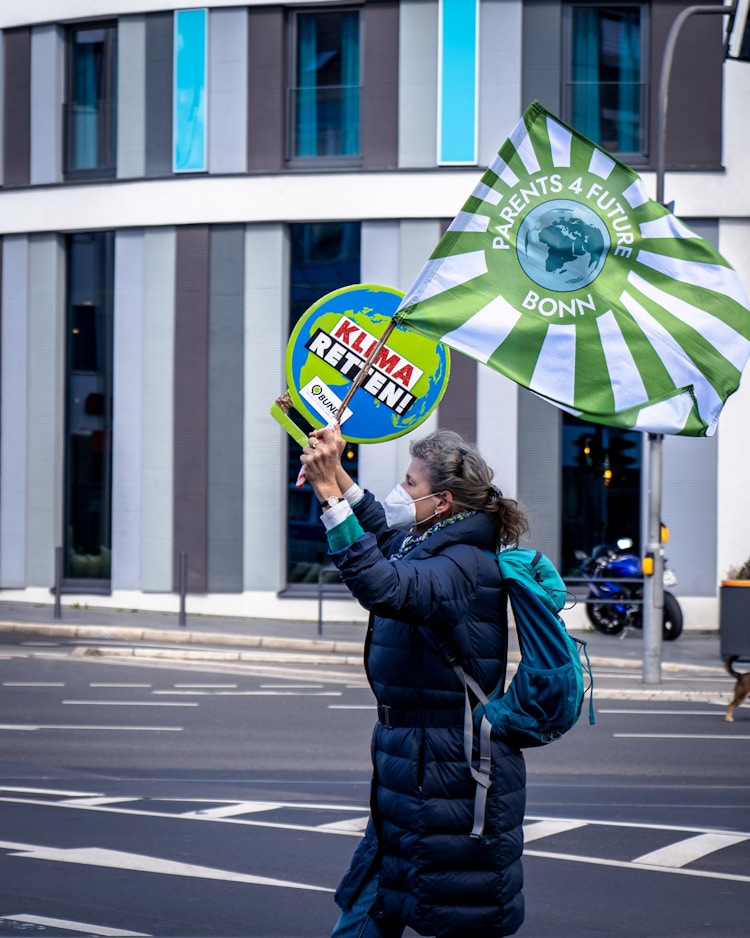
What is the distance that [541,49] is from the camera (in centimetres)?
2302

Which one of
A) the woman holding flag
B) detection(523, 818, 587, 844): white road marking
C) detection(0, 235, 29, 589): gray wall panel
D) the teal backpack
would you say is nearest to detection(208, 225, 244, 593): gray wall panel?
detection(0, 235, 29, 589): gray wall panel

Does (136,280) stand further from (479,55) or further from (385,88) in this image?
(479,55)

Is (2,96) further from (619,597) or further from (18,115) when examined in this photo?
(619,597)

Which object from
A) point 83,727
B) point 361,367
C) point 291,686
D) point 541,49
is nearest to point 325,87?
point 541,49

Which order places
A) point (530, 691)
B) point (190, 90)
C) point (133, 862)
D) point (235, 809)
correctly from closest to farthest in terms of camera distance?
point (530, 691) < point (133, 862) < point (235, 809) < point (190, 90)

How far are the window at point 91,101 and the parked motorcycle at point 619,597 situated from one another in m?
10.4

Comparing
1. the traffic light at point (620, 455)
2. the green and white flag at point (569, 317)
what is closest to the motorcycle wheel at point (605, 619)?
the traffic light at point (620, 455)

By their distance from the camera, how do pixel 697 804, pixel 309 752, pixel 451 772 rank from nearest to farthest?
pixel 451 772 → pixel 697 804 → pixel 309 752

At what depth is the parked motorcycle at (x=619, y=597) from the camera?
2108cm

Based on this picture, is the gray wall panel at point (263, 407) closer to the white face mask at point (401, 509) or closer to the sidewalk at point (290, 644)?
the sidewalk at point (290, 644)

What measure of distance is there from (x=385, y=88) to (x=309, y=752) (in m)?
14.4

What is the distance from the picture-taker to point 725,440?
22.6 metres

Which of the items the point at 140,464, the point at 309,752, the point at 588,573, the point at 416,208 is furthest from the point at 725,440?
the point at 309,752

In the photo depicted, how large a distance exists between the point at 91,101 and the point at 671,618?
12.8 meters
